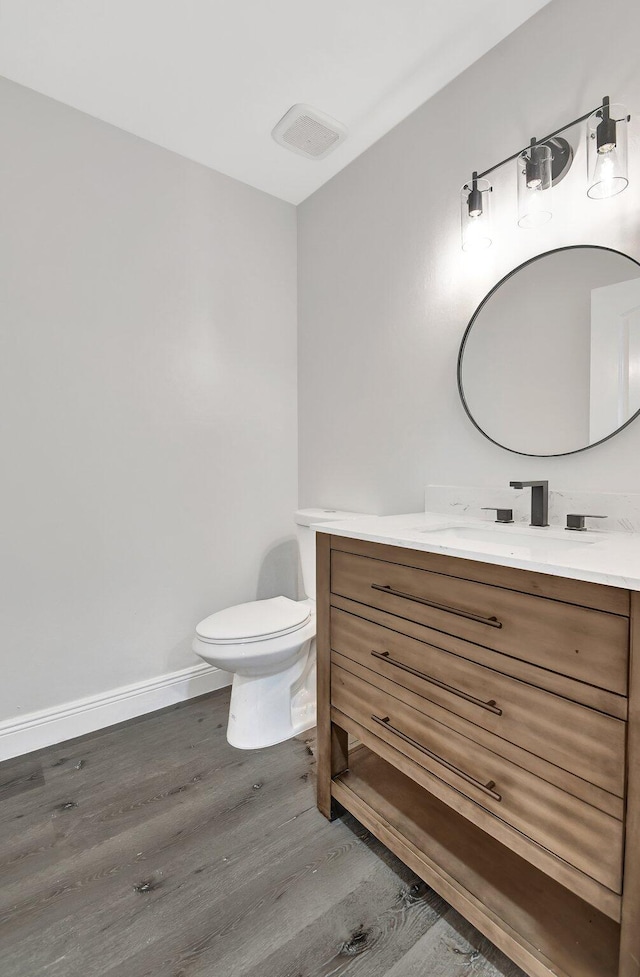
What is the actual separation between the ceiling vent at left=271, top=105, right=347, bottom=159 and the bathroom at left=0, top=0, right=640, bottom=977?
1.6 inches

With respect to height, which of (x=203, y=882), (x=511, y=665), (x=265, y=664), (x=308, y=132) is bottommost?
(x=203, y=882)

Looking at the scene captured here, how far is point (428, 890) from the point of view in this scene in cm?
123

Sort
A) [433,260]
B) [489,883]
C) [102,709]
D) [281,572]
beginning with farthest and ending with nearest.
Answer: [281,572] < [102,709] < [433,260] < [489,883]

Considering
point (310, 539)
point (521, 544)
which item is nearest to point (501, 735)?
point (521, 544)

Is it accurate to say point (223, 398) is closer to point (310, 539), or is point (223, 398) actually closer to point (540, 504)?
point (310, 539)

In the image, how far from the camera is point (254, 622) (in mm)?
1875

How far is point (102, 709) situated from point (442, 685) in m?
1.55

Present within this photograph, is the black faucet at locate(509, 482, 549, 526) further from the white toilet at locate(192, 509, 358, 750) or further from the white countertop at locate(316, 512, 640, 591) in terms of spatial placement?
the white toilet at locate(192, 509, 358, 750)

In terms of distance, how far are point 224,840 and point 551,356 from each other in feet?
5.75

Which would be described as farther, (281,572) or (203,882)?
(281,572)

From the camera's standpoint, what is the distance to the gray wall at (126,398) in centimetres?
183

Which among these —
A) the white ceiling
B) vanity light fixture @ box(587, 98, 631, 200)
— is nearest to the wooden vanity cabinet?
vanity light fixture @ box(587, 98, 631, 200)

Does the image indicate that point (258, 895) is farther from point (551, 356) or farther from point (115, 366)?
point (115, 366)

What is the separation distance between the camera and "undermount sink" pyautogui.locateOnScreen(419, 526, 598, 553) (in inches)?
46.5
